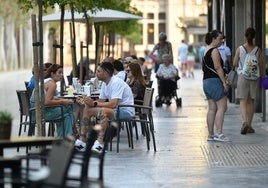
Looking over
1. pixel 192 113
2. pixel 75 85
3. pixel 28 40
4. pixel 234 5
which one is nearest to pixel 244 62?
pixel 75 85

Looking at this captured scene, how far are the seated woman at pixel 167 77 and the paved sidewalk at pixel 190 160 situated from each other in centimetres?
528

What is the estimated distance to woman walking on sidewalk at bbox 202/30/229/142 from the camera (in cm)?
1586

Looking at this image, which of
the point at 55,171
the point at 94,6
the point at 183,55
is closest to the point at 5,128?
the point at 55,171

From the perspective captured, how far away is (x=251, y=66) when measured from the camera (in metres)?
17.2

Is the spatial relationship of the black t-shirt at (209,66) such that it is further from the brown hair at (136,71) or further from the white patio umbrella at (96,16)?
the white patio umbrella at (96,16)

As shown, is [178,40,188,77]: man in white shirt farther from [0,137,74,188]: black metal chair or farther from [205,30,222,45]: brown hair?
[0,137,74,188]: black metal chair

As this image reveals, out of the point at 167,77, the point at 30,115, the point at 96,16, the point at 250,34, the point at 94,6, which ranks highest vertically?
the point at 94,6

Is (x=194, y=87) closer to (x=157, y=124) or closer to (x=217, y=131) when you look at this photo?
(x=157, y=124)

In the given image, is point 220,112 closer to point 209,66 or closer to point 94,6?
point 209,66

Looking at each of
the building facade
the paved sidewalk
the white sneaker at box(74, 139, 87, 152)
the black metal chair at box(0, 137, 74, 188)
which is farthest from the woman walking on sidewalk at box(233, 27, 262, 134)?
the building facade

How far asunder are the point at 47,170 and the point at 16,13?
70919mm

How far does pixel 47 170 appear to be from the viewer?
747cm

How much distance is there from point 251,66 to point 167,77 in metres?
8.47

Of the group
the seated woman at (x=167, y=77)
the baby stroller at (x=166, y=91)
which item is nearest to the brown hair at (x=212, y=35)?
the seated woman at (x=167, y=77)
